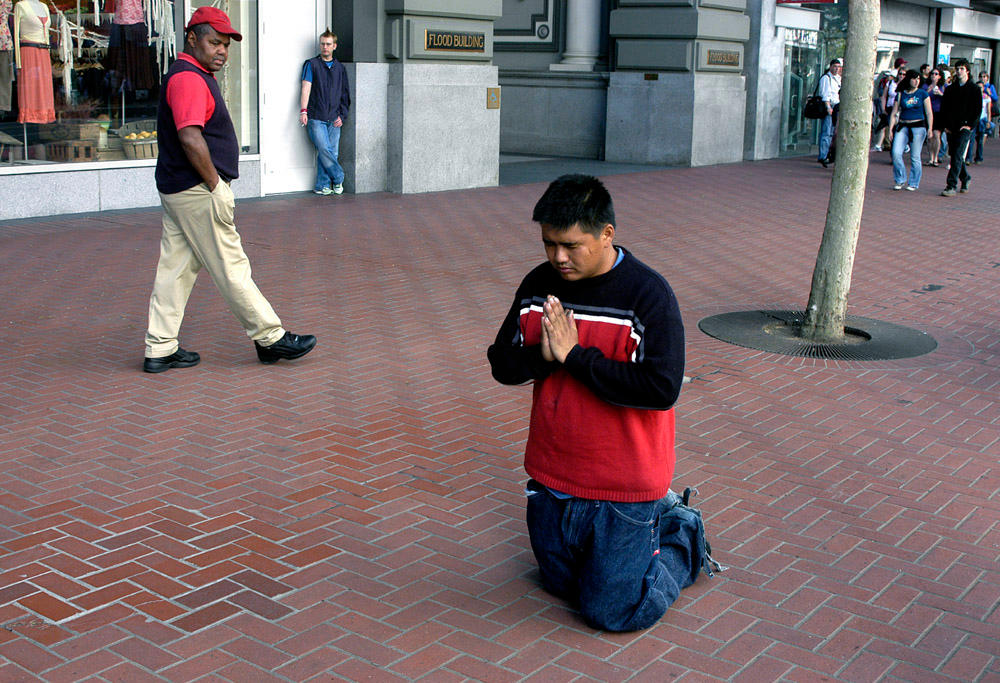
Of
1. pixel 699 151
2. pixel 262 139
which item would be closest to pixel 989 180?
pixel 699 151

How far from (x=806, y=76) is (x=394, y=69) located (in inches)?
474

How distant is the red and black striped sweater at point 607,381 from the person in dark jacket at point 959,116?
14.0 metres

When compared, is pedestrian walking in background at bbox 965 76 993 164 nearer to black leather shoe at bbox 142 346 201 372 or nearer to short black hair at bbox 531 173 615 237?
black leather shoe at bbox 142 346 201 372

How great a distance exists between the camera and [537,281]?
362 cm

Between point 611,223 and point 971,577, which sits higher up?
point 611,223

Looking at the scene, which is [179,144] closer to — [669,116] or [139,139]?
[139,139]

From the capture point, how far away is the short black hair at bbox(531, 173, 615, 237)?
10.9 ft

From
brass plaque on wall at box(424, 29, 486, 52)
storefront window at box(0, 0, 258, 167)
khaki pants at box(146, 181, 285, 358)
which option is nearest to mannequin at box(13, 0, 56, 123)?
storefront window at box(0, 0, 258, 167)

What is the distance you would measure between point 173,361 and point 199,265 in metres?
0.56

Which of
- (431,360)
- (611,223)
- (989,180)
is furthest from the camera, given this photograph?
(989,180)

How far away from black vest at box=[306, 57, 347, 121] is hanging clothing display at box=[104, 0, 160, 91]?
185cm

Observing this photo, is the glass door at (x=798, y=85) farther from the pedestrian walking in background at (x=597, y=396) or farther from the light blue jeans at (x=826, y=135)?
the pedestrian walking in background at (x=597, y=396)

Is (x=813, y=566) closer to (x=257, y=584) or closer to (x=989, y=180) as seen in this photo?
(x=257, y=584)

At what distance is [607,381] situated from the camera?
3340 millimetres
